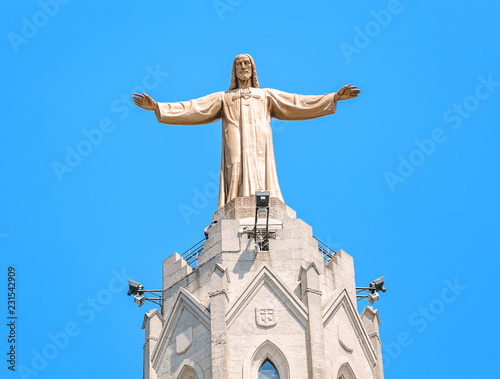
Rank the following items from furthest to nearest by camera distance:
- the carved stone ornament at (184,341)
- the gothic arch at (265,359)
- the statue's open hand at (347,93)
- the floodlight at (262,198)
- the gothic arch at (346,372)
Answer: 1. the statue's open hand at (347,93)
2. the carved stone ornament at (184,341)
3. the gothic arch at (346,372)
4. the floodlight at (262,198)
5. the gothic arch at (265,359)

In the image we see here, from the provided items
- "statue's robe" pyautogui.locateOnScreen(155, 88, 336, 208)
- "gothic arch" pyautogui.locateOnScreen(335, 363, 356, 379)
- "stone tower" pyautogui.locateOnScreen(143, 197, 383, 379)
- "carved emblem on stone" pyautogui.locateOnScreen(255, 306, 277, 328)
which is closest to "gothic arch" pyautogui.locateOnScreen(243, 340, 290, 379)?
"stone tower" pyautogui.locateOnScreen(143, 197, 383, 379)

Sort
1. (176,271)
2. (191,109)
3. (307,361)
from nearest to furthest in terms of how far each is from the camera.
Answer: (307,361) < (176,271) < (191,109)

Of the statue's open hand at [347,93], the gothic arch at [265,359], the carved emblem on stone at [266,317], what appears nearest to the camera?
the gothic arch at [265,359]

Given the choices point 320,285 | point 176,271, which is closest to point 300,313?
point 320,285

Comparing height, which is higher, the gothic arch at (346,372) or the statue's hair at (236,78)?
the statue's hair at (236,78)

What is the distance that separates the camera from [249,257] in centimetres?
4803

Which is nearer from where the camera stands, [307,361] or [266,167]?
[307,361]

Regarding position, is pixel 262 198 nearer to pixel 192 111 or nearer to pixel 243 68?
pixel 192 111

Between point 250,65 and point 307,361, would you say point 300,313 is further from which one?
point 250,65

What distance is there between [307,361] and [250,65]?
12.6 metres

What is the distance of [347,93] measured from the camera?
52.6 meters

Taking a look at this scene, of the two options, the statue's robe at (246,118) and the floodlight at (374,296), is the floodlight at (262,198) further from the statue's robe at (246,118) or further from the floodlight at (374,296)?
the floodlight at (374,296)

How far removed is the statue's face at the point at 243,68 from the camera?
175ft

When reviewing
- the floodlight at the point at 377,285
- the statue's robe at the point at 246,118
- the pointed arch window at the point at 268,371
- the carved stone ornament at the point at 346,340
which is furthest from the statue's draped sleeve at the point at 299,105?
the pointed arch window at the point at 268,371
